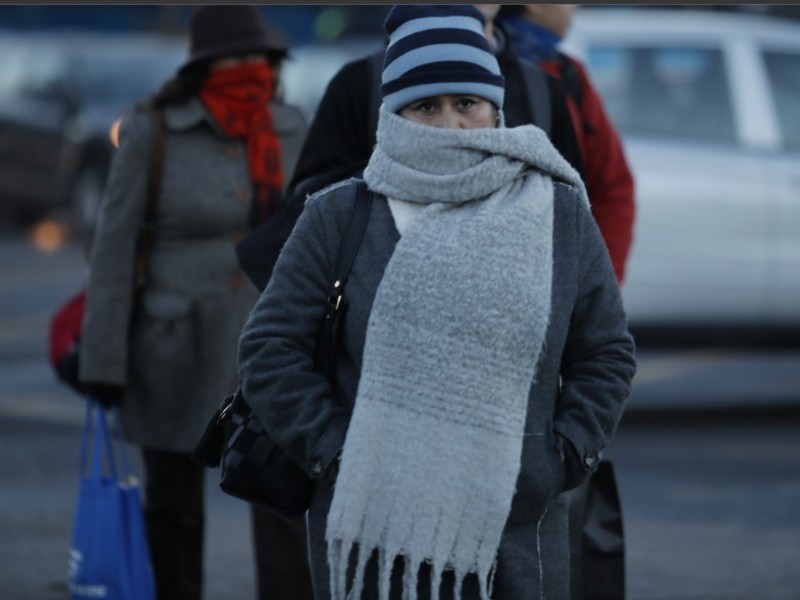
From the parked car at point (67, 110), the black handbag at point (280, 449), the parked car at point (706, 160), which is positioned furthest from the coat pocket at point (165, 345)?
the parked car at point (67, 110)

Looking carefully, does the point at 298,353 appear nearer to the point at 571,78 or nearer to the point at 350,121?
the point at 350,121

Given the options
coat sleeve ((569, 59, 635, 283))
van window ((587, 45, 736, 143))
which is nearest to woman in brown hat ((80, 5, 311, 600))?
coat sleeve ((569, 59, 635, 283))

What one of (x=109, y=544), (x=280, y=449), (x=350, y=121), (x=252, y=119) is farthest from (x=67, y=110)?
(x=280, y=449)

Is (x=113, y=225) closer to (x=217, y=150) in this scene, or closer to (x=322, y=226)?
(x=217, y=150)

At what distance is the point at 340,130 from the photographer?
13.8 ft

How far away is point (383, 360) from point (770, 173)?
629cm

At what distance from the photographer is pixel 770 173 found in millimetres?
9031

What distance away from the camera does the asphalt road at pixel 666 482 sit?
6.17 meters

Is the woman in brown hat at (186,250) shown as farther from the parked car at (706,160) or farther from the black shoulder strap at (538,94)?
the parked car at (706,160)

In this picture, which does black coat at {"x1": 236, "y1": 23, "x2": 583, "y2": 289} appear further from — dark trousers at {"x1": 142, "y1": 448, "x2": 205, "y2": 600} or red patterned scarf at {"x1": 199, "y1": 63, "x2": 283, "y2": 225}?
dark trousers at {"x1": 142, "y1": 448, "x2": 205, "y2": 600}

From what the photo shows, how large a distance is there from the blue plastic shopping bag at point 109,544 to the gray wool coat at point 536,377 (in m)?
1.68

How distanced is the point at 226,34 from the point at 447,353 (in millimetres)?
2253

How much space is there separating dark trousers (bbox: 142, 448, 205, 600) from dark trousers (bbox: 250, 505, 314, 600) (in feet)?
1.43

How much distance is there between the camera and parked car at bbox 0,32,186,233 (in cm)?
1778
